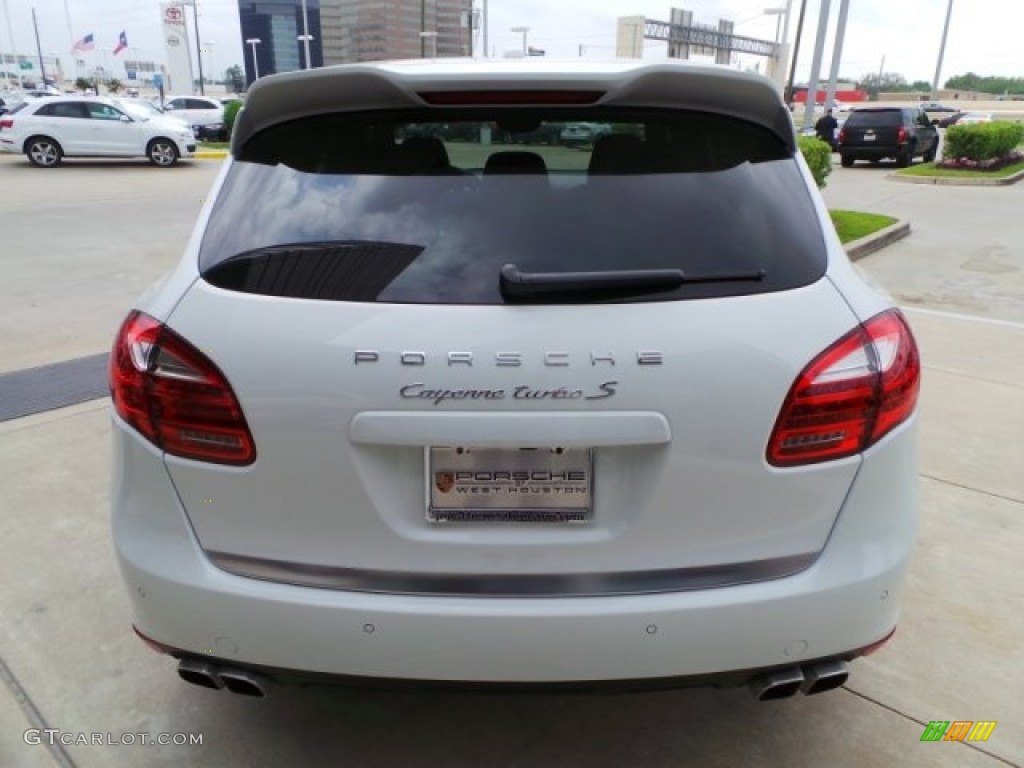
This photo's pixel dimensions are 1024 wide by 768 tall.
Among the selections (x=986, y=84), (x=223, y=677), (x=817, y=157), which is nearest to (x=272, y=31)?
(x=817, y=157)

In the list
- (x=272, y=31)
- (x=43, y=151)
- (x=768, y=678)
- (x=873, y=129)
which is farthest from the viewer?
(x=272, y=31)

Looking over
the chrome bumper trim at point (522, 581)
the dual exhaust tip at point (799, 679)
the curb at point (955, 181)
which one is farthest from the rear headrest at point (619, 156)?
the curb at point (955, 181)

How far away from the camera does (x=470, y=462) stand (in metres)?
1.75

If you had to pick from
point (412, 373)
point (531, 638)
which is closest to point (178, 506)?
point (412, 373)

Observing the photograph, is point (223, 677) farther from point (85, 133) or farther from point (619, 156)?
point (85, 133)

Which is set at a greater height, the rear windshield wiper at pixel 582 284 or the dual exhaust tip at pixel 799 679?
the rear windshield wiper at pixel 582 284

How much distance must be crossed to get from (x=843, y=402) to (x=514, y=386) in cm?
74

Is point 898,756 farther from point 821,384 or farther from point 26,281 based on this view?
point 26,281

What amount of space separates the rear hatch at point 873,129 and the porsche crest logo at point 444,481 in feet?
84.5

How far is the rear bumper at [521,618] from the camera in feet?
5.76

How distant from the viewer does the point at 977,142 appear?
69.4 ft

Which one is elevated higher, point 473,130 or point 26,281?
point 473,130

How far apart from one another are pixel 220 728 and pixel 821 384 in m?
1.98

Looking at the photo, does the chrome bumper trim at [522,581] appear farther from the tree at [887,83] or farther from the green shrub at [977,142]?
the tree at [887,83]
